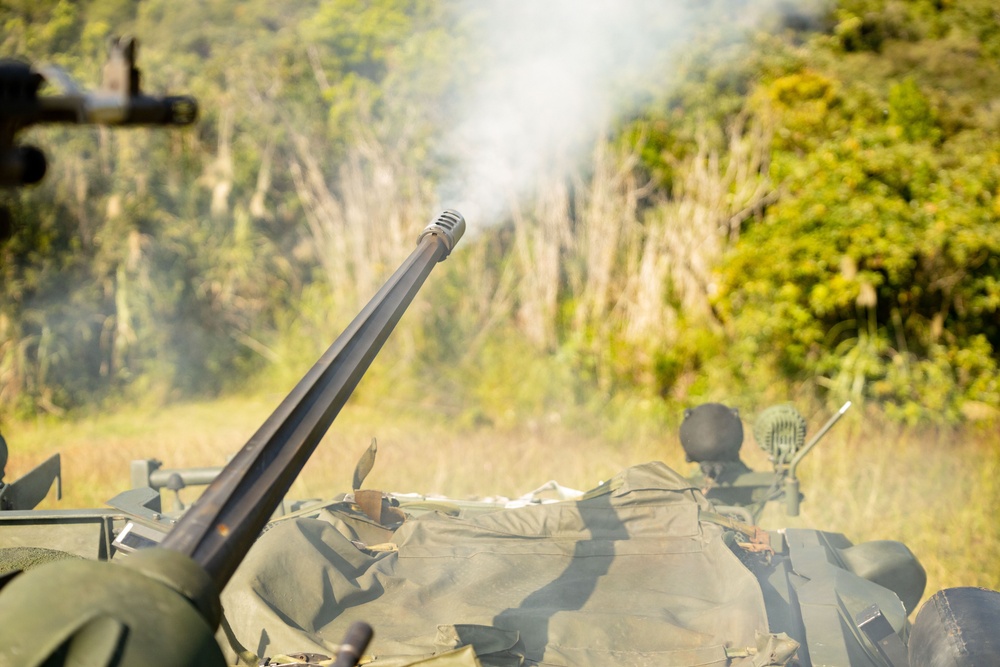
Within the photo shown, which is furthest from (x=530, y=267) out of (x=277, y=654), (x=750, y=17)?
(x=277, y=654)

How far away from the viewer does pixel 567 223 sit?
1086cm

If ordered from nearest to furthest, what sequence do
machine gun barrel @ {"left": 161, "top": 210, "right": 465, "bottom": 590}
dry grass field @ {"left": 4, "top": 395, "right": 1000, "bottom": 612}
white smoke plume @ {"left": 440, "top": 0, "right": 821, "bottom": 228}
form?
machine gun barrel @ {"left": 161, "top": 210, "right": 465, "bottom": 590} → dry grass field @ {"left": 4, "top": 395, "right": 1000, "bottom": 612} → white smoke plume @ {"left": 440, "top": 0, "right": 821, "bottom": 228}

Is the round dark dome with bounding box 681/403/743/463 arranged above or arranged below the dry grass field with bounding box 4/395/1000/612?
above

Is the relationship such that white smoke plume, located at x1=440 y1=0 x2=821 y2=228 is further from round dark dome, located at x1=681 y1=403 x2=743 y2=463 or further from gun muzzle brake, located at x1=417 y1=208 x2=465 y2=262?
gun muzzle brake, located at x1=417 y1=208 x2=465 y2=262

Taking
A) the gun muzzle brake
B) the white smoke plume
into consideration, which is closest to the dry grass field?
the white smoke plume

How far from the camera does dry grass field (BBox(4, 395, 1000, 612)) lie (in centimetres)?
697

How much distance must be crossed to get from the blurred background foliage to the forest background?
3 cm

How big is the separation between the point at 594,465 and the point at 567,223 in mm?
3447

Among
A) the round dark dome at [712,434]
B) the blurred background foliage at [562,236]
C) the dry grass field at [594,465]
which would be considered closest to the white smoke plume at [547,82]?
the blurred background foliage at [562,236]

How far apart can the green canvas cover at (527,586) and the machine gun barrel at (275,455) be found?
634mm

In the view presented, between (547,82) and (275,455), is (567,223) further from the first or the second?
(275,455)

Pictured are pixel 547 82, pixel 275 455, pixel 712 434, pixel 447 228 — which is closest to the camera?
pixel 275 455

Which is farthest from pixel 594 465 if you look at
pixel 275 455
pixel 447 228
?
pixel 275 455

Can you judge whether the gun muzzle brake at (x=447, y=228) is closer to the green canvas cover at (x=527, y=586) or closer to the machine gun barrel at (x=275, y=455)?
the machine gun barrel at (x=275, y=455)
